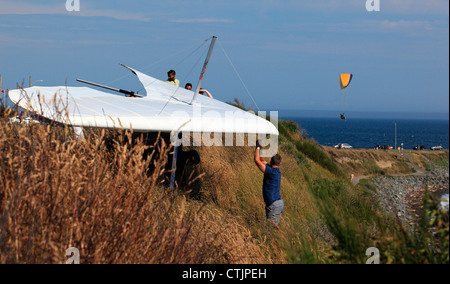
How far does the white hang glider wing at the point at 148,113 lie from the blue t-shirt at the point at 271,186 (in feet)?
7.00

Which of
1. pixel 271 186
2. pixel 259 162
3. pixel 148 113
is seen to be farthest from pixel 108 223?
pixel 148 113

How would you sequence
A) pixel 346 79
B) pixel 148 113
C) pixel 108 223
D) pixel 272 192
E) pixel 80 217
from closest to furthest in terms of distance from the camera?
pixel 108 223
pixel 80 217
pixel 272 192
pixel 148 113
pixel 346 79

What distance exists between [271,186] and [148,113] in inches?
129

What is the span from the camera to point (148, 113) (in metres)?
10.2

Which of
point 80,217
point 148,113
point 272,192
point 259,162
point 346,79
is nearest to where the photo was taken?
point 80,217

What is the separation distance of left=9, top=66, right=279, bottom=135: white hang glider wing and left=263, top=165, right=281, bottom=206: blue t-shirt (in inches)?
84.0

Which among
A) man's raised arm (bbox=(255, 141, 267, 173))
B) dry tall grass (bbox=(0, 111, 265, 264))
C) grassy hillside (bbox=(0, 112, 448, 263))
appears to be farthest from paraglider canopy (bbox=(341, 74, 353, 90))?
dry tall grass (bbox=(0, 111, 265, 264))

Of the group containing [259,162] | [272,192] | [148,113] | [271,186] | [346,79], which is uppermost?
[346,79]

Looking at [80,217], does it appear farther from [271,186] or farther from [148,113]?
[148,113]

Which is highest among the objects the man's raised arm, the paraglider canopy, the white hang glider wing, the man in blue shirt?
the paraglider canopy

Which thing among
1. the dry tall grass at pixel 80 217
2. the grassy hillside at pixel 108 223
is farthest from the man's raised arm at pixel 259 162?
the dry tall grass at pixel 80 217

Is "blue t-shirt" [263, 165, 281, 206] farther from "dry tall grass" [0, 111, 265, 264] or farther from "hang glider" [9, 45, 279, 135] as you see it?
"dry tall grass" [0, 111, 265, 264]

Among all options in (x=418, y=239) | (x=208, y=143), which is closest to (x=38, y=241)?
(x=418, y=239)

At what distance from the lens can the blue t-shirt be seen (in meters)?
8.45
